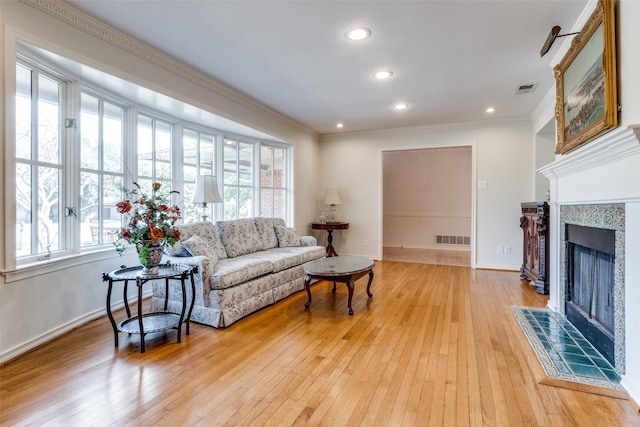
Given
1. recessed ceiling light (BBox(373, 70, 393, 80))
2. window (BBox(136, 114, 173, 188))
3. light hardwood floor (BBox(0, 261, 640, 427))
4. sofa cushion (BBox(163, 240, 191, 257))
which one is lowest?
light hardwood floor (BBox(0, 261, 640, 427))

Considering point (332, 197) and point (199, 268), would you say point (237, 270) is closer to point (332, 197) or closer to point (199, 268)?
point (199, 268)

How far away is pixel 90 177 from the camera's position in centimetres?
304

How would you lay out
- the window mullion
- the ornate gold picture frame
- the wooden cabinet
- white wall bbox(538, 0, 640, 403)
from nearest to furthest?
white wall bbox(538, 0, 640, 403), the ornate gold picture frame, the window mullion, the wooden cabinet

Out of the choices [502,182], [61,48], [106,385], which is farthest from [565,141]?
[61,48]

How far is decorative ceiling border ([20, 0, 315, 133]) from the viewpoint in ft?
7.60

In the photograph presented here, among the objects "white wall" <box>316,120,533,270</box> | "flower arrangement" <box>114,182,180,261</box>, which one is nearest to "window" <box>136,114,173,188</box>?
"flower arrangement" <box>114,182,180,261</box>

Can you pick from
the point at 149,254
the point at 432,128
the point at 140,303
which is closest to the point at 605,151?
the point at 149,254

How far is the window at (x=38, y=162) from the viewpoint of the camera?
94.1 inches

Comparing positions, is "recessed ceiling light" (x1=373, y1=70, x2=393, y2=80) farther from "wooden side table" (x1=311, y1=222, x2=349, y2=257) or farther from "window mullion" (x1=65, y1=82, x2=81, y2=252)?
"wooden side table" (x1=311, y1=222, x2=349, y2=257)

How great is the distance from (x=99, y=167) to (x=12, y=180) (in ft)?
3.28

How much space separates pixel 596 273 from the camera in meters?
2.45

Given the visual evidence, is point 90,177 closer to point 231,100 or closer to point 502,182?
point 231,100

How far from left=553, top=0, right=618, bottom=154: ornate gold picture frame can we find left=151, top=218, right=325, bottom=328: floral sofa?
9.61ft

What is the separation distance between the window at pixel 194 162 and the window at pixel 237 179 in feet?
0.84
